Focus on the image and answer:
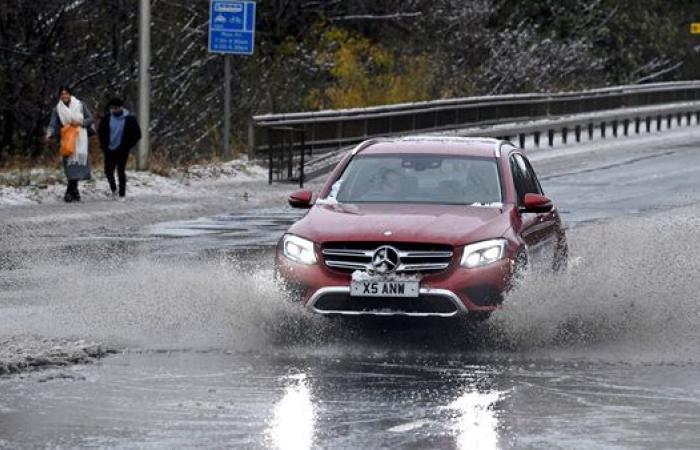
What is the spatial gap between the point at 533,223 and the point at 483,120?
30.7 meters

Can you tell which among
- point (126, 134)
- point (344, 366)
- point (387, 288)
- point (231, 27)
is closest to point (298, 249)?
point (387, 288)

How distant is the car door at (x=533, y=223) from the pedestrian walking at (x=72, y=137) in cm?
1232

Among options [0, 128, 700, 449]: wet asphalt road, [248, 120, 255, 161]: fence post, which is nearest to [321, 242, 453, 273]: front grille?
[0, 128, 700, 449]: wet asphalt road

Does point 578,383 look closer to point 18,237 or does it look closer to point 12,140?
point 18,237

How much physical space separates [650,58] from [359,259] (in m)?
69.3

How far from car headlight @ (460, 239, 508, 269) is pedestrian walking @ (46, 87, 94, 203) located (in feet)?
47.5

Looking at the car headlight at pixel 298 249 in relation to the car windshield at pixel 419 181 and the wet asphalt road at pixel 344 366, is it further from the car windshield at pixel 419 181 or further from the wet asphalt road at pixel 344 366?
the car windshield at pixel 419 181

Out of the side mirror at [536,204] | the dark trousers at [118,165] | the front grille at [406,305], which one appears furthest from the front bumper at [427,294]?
the dark trousers at [118,165]

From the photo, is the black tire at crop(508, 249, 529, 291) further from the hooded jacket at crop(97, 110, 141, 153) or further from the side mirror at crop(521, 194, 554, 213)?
the hooded jacket at crop(97, 110, 141, 153)

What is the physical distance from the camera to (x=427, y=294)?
12797 millimetres


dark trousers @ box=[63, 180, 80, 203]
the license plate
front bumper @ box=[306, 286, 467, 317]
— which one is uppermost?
the license plate

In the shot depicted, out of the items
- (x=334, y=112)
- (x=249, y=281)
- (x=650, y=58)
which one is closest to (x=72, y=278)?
(x=249, y=281)

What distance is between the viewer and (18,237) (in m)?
22.3

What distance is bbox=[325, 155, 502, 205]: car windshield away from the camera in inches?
557
